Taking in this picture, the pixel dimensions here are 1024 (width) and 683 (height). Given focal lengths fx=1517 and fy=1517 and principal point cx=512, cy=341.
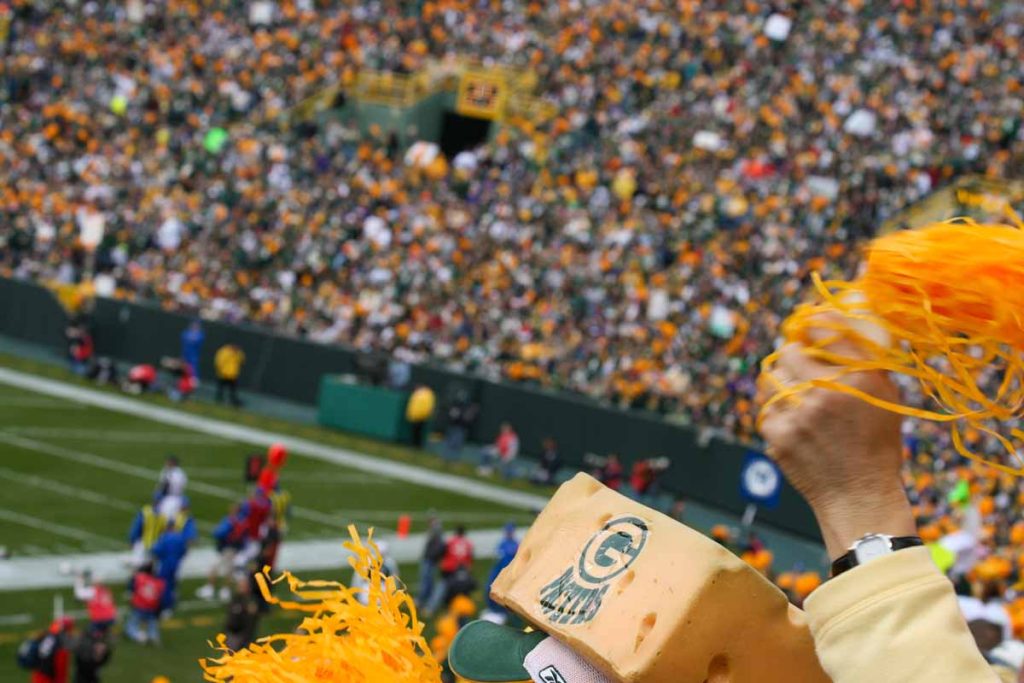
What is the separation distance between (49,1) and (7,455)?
67.2 ft

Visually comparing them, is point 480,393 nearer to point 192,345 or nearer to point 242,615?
point 192,345

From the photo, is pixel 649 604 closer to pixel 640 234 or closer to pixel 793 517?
pixel 793 517

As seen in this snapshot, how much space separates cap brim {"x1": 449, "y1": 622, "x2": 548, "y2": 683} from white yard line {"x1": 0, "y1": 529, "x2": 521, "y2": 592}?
12309mm

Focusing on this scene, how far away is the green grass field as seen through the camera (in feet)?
44.8

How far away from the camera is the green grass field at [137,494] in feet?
44.8

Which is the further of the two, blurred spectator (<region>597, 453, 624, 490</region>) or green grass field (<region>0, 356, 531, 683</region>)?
blurred spectator (<region>597, 453, 624, 490</region>)

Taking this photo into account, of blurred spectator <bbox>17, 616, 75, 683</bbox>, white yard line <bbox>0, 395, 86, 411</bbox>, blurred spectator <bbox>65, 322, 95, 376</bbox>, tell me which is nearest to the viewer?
blurred spectator <bbox>17, 616, 75, 683</bbox>

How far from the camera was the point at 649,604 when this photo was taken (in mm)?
1769

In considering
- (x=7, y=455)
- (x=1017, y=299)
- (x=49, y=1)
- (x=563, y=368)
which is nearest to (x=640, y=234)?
(x=563, y=368)

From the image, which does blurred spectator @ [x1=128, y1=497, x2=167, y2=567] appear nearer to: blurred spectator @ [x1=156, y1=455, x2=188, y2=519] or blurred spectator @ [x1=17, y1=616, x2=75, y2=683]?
blurred spectator @ [x1=156, y1=455, x2=188, y2=519]

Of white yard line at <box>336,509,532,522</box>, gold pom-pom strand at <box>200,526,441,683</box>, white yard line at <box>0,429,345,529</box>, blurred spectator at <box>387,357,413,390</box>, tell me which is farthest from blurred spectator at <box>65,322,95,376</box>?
gold pom-pom strand at <box>200,526,441,683</box>

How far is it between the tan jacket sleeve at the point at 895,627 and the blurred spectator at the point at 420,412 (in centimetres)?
2252

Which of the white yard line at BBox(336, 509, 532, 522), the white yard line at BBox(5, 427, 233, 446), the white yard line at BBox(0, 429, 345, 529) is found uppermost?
the white yard line at BBox(336, 509, 532, 522)

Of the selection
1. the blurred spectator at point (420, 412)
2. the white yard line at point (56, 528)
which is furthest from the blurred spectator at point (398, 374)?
the white yard line at point (56, 528)
